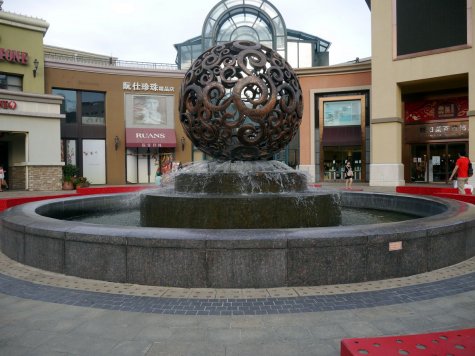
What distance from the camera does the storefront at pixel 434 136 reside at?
1028 inches

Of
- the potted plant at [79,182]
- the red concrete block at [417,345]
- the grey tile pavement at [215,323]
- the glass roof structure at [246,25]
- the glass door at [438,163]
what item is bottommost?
the grey tile pavement at [215,323]

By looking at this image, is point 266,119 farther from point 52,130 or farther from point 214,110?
point 52,130

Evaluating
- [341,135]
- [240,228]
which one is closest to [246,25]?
[341,135]

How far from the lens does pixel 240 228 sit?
23.3 ft

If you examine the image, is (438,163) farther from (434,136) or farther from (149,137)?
(149,137)

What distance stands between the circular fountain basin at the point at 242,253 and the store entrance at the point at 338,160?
83.3 ft

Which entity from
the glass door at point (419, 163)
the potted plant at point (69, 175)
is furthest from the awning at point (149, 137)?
the glass door at point (419, 163)

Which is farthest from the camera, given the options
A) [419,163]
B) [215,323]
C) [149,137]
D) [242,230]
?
[149,137]

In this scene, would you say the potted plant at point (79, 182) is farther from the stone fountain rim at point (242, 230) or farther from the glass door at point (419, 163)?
the glass door at point (419, 163)

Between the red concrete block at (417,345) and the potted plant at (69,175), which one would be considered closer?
the red concrete block at (417,345)

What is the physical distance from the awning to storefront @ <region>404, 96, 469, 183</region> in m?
18.3

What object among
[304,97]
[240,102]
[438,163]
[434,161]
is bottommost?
[438,163]

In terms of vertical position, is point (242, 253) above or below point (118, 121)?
below

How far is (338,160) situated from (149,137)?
15490 mm
